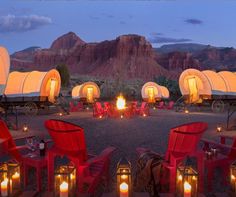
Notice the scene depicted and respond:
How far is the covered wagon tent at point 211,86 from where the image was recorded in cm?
2128

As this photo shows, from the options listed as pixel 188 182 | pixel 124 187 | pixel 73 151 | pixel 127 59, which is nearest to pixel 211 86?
pixel 73 151

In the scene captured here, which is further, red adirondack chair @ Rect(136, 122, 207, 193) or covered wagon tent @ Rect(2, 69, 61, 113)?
covered wagon tent @ Rect(2, 69, 61, 113)

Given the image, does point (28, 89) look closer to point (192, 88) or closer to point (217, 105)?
point (192, 88)

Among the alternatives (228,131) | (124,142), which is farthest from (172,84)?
(124,142)

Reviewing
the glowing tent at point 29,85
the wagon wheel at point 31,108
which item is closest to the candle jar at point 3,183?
the glowing tent at point 29,85

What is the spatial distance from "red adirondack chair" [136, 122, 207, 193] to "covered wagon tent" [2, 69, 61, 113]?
604 inches

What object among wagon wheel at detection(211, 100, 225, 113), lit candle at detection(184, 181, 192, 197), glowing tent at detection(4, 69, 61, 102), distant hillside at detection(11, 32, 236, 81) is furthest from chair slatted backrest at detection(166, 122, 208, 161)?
distant hillside at detection(11, 32, 236, 81)

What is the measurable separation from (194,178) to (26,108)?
687 inches

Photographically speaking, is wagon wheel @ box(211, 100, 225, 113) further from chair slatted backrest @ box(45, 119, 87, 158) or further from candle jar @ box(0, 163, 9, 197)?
candle jar @ box(0, 163, 9, 197)

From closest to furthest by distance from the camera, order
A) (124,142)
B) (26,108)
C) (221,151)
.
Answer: (221,151)
(124,142)
(26,108)

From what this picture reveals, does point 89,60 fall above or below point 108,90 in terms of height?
above

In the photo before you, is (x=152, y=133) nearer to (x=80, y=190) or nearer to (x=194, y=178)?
(x=80, y=190)

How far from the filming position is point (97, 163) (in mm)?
5176

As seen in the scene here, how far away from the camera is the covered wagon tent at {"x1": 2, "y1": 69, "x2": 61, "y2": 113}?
765 inches
